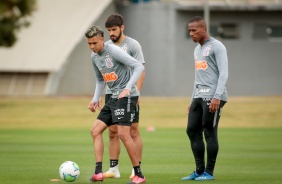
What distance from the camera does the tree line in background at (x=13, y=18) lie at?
151 ft

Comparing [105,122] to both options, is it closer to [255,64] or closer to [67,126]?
[67,126]

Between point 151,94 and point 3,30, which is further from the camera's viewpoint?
point 151,94

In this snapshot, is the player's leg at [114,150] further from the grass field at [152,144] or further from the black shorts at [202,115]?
the black shorts at [202,115]

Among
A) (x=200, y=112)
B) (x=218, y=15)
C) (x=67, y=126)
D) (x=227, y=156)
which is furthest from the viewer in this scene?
(x=218, y=15)

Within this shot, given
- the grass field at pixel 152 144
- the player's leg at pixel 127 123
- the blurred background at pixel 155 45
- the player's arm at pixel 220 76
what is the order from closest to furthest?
the player's leg at pixel 127 123, the player's arm at pixel 220 76, the grass field at pixel 152 144, the blurred background at pixel 155 45

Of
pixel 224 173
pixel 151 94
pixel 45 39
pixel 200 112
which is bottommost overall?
pixel 224 173

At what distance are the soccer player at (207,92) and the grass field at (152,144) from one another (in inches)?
19.5

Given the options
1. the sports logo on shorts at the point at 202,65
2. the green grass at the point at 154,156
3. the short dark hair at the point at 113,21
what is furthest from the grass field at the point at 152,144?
the short dark hair at the point at 113,21

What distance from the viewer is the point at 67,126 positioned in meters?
36.2

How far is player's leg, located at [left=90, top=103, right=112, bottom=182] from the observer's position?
1406cm

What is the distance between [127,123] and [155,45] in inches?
1683

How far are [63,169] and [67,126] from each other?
2248cm

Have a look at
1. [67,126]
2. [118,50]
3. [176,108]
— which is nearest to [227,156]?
[118,50]

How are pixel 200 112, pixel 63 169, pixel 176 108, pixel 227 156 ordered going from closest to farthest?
pixel 63 169 → pixel 200 112 → pixel 227 156 → pixel 176 108
